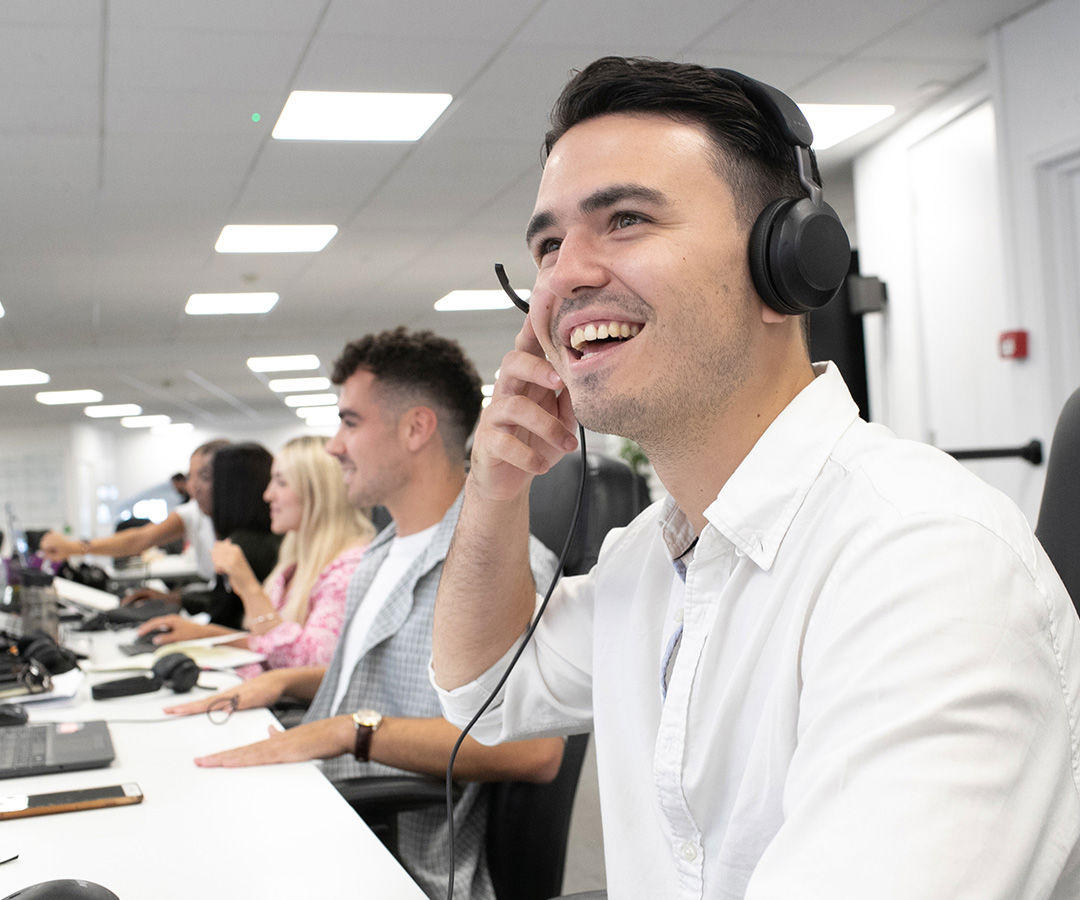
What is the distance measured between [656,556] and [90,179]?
14.6 feet

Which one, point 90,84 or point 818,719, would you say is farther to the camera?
point 90,84

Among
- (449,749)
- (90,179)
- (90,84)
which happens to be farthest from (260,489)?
(449,749)

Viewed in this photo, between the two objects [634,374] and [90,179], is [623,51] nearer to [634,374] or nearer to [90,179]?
[90,179]

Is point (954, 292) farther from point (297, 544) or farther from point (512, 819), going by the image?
point (512, 819)

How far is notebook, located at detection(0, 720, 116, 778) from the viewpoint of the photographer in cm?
140

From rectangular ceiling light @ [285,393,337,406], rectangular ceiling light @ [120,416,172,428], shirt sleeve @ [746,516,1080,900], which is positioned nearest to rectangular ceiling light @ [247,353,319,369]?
rectangular ceiling light @ [285,393,337,406]

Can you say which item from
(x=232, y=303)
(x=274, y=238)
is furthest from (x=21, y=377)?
(x=274, y=238)

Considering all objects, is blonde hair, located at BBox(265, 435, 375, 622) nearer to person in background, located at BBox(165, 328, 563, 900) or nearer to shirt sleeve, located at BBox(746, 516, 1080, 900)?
person in background, located at BBox(165, 328, 563, 900)

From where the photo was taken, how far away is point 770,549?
738 mm

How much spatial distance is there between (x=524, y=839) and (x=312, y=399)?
13.1m

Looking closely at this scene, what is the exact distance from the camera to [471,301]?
26.3 ft

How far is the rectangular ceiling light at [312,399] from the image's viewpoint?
13.6m

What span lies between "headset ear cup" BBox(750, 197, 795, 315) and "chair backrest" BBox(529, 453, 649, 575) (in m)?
0.80

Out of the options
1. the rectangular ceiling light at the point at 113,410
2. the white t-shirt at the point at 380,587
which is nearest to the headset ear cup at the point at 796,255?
the white t-shirt at the point at 380,587
